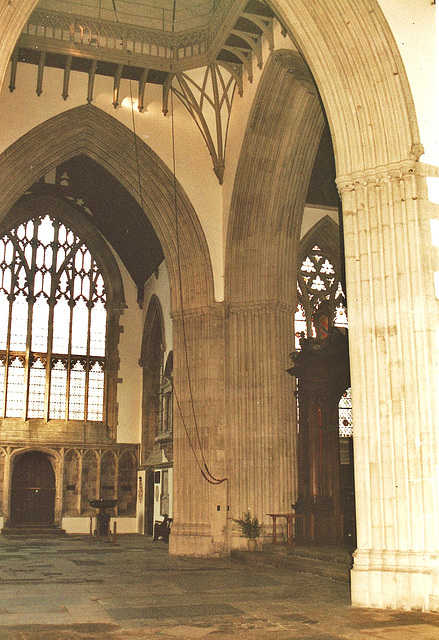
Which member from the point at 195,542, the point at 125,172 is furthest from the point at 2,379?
the point at 195,542

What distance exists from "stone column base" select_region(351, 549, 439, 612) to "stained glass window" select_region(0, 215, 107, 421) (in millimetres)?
14490

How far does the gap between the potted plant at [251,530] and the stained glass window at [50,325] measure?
8.86 m

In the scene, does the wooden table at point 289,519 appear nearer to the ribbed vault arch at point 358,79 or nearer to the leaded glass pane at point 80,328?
the ribbed vault arch at point 358,79

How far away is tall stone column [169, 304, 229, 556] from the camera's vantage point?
13453 mm

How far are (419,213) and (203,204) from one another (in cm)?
754

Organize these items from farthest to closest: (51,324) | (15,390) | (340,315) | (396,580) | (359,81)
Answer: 1. (51,324)
2. (15,390)
3. (340,315)
4. (359,81)
5. (396,580)

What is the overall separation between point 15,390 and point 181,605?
1400 cm

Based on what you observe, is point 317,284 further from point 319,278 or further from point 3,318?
point 3,318

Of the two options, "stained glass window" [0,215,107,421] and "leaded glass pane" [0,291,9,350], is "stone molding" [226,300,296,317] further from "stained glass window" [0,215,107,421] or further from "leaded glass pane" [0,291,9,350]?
"leaded glass pane" [0,291,9,350]

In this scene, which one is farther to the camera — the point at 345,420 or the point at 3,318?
the point at 3,318

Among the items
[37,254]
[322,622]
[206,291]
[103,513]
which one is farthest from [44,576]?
[37,254]

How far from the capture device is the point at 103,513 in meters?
19.1

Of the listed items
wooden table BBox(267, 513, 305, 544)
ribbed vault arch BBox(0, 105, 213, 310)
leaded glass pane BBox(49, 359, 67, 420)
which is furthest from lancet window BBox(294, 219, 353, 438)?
leaded glass pane BBox(49, 359, 67, 420)

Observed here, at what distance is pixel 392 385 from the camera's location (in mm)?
7668
